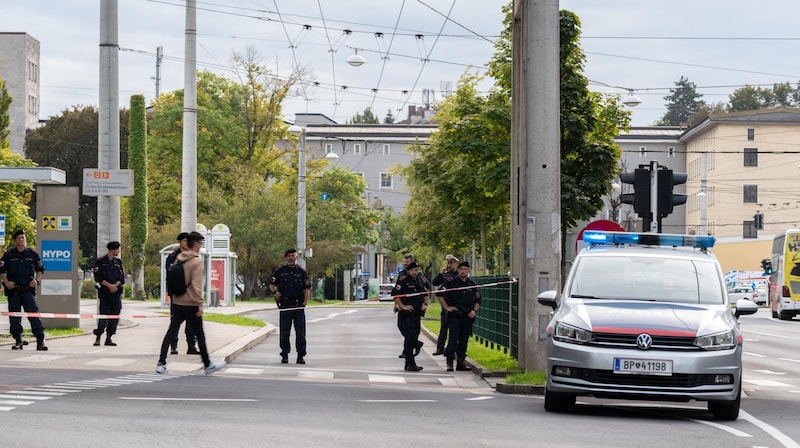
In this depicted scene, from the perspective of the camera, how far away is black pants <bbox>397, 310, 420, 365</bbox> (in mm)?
20688

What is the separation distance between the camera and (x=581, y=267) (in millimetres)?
14133

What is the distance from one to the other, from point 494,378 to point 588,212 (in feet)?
47.6

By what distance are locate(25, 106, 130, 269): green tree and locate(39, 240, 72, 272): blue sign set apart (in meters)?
58.4

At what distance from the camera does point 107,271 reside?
22.7 m

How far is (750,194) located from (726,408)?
93860 millimetres

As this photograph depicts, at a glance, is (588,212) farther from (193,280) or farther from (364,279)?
(364,279)

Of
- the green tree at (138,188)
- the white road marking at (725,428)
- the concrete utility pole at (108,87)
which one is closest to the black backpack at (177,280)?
the white road marking at (725,428)

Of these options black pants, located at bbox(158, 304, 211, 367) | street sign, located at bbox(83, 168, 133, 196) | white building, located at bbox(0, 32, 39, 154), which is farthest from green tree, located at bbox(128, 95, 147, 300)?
black pants, located at bbox(158, 304, 211, 367)

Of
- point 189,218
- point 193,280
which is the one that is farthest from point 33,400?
point 189,218

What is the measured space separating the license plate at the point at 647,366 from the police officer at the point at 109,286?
484 inches

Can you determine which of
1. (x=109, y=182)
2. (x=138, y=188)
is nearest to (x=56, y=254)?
(x=109, y=182)

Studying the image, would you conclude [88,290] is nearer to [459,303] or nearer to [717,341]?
[459,303]

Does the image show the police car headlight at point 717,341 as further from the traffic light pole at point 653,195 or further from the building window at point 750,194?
the building window at point 750,194

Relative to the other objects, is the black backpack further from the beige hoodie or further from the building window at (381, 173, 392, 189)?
the building window at (381, 173, 392, 189)
